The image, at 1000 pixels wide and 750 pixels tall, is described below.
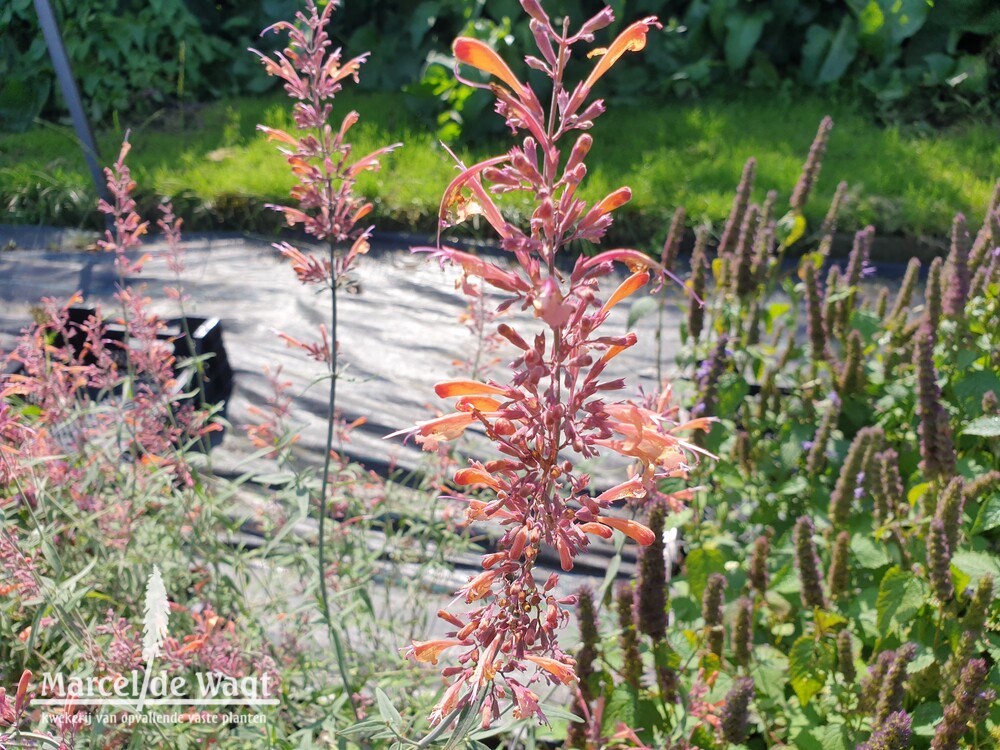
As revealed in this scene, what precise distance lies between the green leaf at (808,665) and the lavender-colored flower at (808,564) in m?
0.09

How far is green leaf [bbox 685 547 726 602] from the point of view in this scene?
1.85 metres

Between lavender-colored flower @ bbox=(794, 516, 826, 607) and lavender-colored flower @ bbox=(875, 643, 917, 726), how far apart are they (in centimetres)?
29

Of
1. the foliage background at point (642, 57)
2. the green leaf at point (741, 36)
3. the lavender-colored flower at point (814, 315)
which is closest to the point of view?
the lavender-colored flower at point (814, 315)

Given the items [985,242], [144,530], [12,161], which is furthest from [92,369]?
[12,161]

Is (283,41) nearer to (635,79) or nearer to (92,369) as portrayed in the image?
(635,79)

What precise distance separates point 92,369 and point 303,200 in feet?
2.48

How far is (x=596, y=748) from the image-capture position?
4.48ft

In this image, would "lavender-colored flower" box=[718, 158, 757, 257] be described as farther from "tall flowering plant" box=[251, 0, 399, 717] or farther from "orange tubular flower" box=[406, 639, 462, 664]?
"orange tubular flower" box=[406, 639, 462, 664]

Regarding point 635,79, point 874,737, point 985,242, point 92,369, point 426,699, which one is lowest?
point 426,699

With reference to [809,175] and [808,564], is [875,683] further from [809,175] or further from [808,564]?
[809,175]

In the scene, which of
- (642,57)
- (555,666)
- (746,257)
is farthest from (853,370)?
(642,57)

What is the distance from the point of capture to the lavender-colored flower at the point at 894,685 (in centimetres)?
131

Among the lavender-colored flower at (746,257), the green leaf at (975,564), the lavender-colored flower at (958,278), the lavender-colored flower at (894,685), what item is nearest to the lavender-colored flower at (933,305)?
the lavender-colored flower at (958,278)

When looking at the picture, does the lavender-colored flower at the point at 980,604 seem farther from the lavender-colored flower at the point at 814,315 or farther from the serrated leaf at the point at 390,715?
the lavender-colored flower at the point at 814,315
